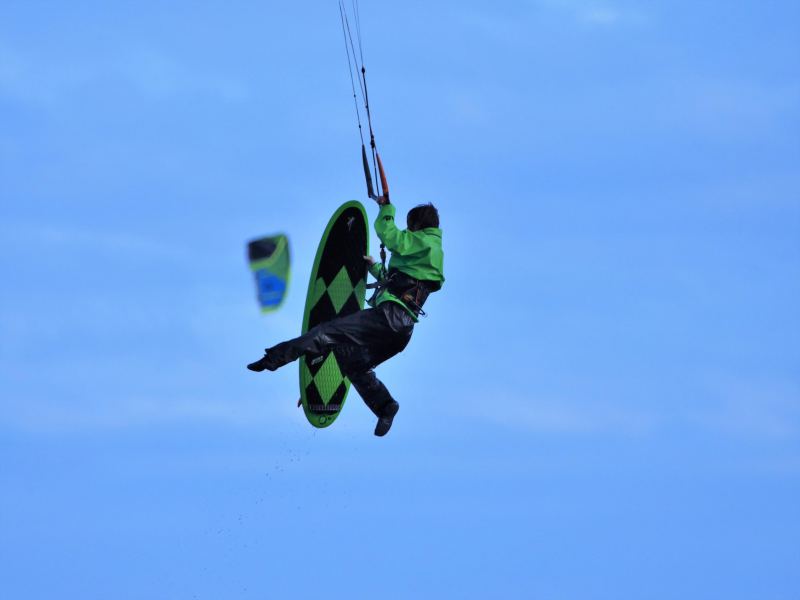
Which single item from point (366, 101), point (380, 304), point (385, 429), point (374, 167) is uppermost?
point (366, 101)

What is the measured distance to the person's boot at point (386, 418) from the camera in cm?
1342

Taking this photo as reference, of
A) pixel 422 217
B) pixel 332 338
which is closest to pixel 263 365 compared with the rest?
pixel 332 338

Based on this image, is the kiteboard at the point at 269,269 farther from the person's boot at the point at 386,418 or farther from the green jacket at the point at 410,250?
the person's boot at the point at 386,418

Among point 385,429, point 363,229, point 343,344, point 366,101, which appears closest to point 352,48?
point 366,101

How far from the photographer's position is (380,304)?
42.8 feet

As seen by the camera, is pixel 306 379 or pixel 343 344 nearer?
pixel 343 344

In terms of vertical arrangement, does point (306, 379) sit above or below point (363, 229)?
below

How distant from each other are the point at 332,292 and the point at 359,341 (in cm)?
111

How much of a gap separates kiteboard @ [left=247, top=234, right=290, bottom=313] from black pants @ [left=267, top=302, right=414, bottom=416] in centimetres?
50

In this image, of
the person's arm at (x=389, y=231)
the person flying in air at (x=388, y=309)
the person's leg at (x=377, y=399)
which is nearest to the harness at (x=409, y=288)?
the person flying in air at (x=388, y=309)

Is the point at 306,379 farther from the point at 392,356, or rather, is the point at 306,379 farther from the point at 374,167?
the point at 374,167

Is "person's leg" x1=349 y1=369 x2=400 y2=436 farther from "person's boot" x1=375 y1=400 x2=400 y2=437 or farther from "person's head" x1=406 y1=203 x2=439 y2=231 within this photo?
"person's head" x1=406 y1=203 x2=439 y2=231

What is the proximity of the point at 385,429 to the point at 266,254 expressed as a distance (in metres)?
2.33

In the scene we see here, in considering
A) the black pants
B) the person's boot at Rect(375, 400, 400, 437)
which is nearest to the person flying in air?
the black pants
